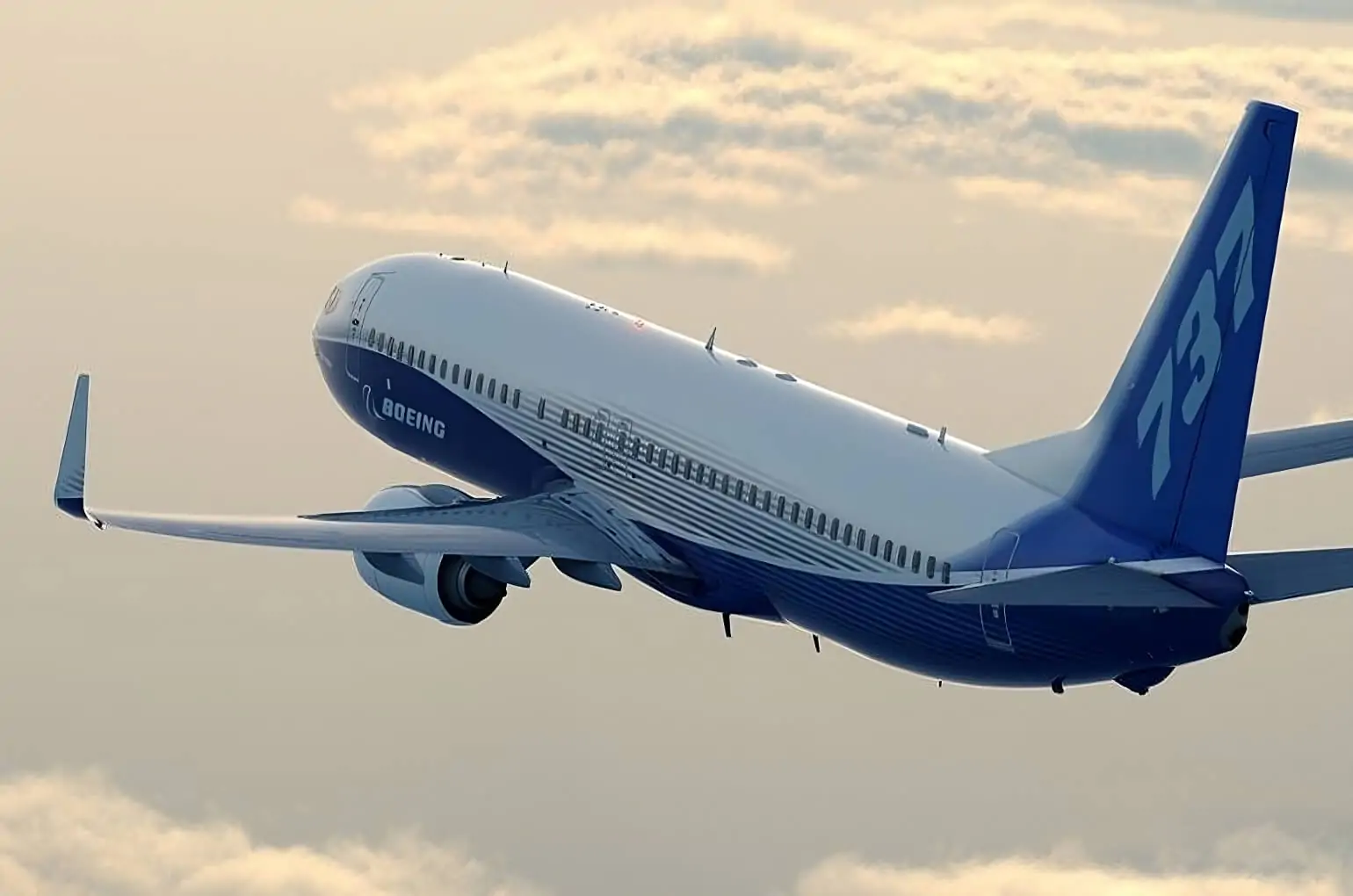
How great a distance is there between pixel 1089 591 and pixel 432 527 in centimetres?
1914

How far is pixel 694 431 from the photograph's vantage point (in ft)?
232

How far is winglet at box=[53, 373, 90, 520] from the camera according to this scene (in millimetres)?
69000

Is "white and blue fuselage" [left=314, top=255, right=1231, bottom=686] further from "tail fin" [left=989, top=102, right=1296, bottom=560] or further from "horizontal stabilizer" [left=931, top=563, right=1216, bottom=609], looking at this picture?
"tail fin" [left=989, top=102, right=1296, bottom=560]

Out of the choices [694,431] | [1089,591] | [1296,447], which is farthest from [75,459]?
[1296,447]

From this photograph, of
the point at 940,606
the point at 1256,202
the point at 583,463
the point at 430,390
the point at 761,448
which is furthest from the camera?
the point at 430,390

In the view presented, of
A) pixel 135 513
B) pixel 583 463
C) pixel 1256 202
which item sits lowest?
pixel 135 513

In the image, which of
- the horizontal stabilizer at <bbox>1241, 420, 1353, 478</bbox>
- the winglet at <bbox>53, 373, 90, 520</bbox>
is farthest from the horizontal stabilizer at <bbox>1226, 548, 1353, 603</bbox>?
the winglet at <bbox>53, 373, 90, 520</bbox>

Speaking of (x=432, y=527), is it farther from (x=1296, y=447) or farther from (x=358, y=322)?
(x=1296, y=447)

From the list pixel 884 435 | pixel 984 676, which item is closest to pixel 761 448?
pixel 884 435

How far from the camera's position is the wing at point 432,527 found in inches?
2741

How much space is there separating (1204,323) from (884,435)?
423 inches

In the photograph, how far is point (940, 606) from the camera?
6438 cm

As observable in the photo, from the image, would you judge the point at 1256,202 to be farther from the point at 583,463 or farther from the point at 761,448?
the point at 583,463

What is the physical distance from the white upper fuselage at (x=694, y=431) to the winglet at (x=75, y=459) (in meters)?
11.4
